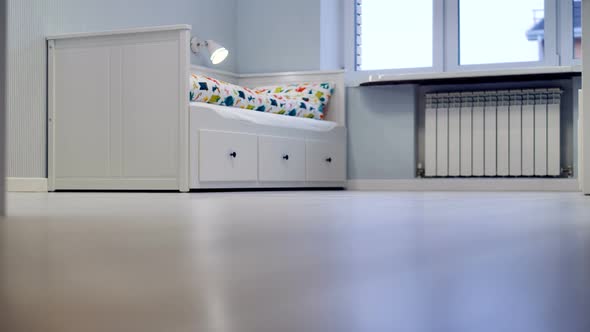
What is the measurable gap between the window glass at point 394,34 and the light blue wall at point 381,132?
0.26m

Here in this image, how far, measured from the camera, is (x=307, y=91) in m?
5.32

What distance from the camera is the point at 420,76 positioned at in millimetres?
5098

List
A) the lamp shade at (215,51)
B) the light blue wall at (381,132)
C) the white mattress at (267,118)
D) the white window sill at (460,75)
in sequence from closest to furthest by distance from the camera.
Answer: the white mattress at (267,118), the white window sill at (460,75), the lamp shade at (215,51), the light blue wall at (381,132)

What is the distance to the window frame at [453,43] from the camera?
518cm

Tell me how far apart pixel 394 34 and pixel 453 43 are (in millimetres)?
439

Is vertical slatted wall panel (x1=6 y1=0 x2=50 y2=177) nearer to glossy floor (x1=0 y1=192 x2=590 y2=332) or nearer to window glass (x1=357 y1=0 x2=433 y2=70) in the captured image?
window glass (x1=357 y1=0 x2=433 y2=70)

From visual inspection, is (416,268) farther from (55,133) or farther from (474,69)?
(474,69)

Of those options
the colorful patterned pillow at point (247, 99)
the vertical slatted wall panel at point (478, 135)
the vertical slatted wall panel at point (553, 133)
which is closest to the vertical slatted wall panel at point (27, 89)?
the colorful patterned pillow at point (247, 99)

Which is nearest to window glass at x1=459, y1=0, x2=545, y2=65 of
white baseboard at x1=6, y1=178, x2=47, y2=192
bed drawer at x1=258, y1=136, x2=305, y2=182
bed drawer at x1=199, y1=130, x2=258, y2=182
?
bed drawer at x1=258, y1=136, x2=305, y2=182

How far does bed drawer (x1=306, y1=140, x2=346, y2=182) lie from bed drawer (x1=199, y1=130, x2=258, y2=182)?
2.04 feet

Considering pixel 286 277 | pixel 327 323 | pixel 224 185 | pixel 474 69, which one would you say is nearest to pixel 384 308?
pixel 327 323

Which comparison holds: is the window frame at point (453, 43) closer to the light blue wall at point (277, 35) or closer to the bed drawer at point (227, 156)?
the light blue wall at point (277, 35)

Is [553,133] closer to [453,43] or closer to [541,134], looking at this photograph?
[541,134]

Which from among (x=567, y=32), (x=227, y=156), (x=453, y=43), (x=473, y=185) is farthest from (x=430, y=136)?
(x=227, y=156)
